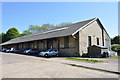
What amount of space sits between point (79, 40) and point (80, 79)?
1448 centimetres

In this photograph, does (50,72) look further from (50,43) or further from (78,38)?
(50,43)

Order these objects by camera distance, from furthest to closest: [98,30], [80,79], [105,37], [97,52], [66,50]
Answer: [105,37] → [98,30] → [66,50] → [97,52] → [80,79]

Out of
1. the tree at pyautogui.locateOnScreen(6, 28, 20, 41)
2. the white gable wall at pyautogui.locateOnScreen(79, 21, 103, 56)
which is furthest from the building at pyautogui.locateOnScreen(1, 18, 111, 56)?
the tree at pyautogui.locateOnScreen(6, 28, 20, 41)

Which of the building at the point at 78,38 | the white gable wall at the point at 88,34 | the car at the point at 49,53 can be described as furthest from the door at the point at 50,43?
the white gable wall at the point at 88,34

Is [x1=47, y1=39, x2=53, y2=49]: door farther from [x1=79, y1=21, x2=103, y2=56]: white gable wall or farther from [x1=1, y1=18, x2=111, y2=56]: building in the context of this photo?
[x1=79, y1=21, x2=103, y2=56]: white gable wall

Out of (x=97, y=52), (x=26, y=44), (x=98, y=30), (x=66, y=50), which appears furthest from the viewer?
(x=26, y=44)

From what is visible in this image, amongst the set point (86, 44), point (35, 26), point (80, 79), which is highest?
point (35, 26)

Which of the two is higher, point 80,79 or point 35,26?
point 35,26

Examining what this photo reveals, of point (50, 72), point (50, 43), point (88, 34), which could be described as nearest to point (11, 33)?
point (50, 43)

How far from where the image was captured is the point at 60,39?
23219 millimetres

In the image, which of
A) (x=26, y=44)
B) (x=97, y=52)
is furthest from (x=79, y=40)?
(x=26, y=44)

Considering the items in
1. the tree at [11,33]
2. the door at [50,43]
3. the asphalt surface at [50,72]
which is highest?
the tree at [11,33]

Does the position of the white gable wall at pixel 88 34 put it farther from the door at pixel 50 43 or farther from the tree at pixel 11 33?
the tree at pixel 11 33

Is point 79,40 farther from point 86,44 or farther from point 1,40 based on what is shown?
point 1,40
